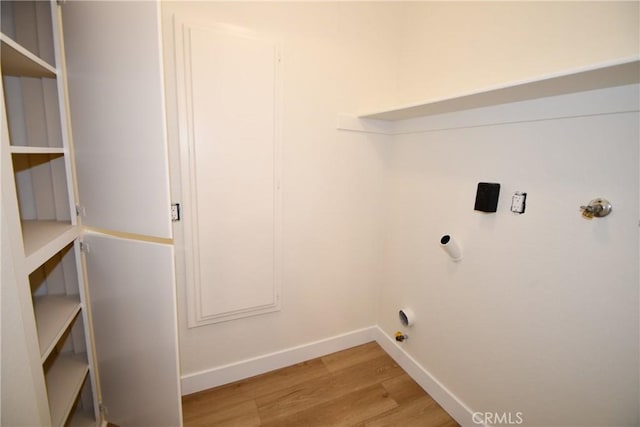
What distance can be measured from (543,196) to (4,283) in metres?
1.89

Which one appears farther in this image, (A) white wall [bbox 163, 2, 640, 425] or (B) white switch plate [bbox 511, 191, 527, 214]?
(B) white switch plate [bbox 511, 191, 527, 214]

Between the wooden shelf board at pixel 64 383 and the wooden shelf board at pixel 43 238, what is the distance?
0.66m

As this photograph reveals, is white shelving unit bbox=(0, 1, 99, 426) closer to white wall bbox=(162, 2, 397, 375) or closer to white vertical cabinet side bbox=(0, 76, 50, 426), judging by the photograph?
white vertical cabinet side bbox=(0, 76, 50, 426)

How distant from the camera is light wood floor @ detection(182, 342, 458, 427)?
62.8 inches

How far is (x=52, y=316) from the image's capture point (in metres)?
1.22

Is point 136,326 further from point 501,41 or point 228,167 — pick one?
point 501,41

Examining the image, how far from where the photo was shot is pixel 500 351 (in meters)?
1.39

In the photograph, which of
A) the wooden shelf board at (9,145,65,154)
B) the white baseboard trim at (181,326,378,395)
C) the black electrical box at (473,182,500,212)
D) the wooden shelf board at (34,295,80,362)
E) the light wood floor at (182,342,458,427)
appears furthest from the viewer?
the white baseboard trim at (181,326,378,395)

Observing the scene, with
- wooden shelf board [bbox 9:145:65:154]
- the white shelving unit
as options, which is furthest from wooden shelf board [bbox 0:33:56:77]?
wooden shelf board [bbox 9:145:65:154]

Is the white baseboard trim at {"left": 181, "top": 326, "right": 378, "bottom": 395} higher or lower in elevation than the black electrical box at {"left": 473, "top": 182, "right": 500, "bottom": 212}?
lower

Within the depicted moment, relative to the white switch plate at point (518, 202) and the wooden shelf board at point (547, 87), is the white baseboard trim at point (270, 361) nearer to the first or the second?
the white switch plate at point (518, 202)

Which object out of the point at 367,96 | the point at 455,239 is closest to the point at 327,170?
the point at 367,96

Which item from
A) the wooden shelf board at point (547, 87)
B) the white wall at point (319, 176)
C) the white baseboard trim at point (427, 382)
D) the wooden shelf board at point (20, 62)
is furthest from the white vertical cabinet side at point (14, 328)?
the white baseboard trim at point (427, 382)

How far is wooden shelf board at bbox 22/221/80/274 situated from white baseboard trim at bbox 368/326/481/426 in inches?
81.9
